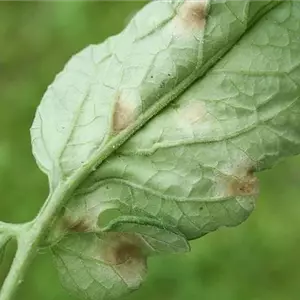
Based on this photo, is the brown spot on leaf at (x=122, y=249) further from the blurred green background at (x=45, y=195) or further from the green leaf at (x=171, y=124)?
the blurred green background at (x=45, y=195)

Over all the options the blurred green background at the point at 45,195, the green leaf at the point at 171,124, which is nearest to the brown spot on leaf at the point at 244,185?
the green leaf at the point at 171,124

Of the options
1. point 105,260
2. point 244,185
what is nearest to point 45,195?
point 105,260

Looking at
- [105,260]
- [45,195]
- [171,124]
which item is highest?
[171,124]

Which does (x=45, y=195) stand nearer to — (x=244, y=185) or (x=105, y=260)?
(x=105, y=260)

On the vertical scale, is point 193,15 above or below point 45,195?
above

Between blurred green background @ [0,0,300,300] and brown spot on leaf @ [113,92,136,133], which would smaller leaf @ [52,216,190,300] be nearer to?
brown spot on leaf @ [113,92,136,133]

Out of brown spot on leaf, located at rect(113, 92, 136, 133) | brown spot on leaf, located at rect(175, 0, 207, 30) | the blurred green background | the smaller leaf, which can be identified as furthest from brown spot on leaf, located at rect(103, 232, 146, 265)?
the blurred green background

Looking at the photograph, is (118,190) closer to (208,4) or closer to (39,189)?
(208,4)
